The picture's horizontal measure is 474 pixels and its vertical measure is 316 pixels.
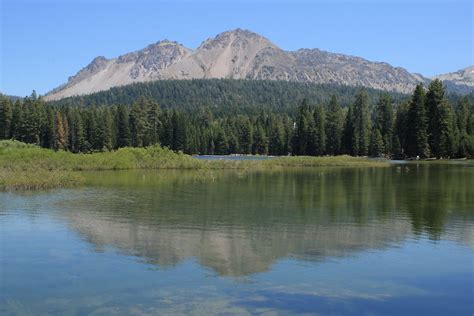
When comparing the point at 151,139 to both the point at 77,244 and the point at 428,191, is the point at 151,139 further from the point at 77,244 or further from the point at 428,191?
the point at 77,244

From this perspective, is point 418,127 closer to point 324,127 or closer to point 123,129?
point 324,127

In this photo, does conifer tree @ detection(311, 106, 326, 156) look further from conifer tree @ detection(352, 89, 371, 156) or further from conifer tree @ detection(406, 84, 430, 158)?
conifer tree @ detection(406, 84, 430, 158)

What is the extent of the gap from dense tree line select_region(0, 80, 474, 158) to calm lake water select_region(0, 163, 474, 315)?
77.2m

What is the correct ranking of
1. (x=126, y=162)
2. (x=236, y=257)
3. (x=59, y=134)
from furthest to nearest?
1. (x=59, y=134)
2. (x=126, y=162)
3. (x=236, y=257)

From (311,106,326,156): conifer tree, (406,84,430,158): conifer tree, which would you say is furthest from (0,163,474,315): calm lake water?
(311,106,326,156): conifer tree

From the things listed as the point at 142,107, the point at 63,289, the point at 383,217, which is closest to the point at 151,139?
the point at 142,107

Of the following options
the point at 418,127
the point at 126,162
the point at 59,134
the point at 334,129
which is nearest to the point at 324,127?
the point at 334,129

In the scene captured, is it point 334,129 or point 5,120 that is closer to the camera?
point 5,120

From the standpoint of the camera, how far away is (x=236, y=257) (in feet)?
59.5

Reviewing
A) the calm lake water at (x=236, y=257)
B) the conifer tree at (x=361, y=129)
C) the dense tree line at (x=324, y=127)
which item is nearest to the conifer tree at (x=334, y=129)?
the dense tree line at (x=324, y=127)

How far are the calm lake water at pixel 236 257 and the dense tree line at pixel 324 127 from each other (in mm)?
77160

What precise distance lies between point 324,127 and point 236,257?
122924 mm

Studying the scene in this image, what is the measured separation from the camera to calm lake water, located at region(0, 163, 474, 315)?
13.3 m

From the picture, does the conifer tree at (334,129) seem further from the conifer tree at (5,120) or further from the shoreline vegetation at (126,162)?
the conifer tree at (5,120)
